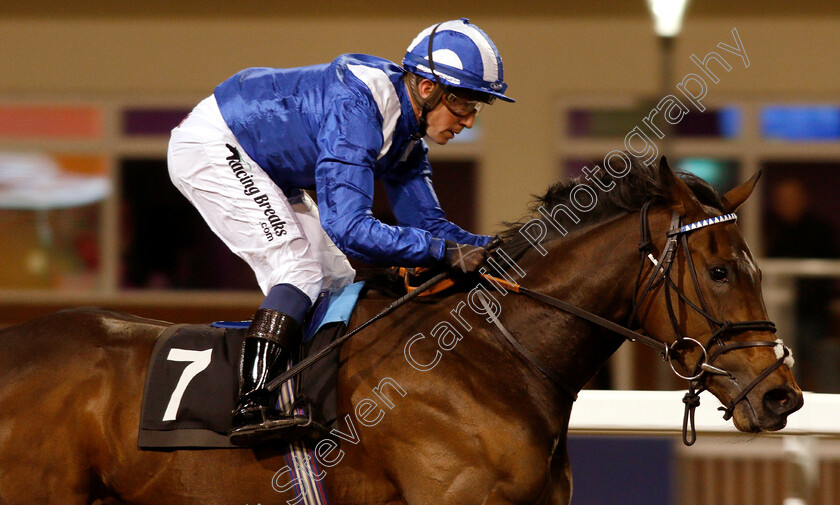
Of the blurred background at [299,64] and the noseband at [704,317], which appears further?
the blurred background at [299,64]

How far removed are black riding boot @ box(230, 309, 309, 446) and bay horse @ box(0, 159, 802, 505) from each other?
5.6 inches

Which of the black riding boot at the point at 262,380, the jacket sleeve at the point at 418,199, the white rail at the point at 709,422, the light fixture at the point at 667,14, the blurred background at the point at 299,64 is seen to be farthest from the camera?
the blurred background at the point at 299,64

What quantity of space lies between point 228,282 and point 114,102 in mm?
1682

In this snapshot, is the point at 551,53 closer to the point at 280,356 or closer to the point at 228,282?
the point at 228,282

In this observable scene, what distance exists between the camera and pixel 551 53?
22.2 ft

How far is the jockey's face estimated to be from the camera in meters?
2.75

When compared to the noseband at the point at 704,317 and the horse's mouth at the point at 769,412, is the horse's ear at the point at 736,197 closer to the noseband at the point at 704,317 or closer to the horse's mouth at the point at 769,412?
the noseband at the point at 704,317

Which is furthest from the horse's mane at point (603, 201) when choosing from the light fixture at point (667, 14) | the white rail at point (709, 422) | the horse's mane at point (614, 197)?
the light fixture at point (667, 14)

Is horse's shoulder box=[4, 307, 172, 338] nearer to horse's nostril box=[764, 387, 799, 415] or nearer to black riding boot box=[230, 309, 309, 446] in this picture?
black riding boot box=[230, 309, 309, 446]

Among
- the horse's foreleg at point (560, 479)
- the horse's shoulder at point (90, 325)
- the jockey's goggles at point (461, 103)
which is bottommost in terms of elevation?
the horse's shoulder at point (90, 325)

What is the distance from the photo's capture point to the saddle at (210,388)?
2572 mm

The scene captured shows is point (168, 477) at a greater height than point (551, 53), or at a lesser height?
lesser

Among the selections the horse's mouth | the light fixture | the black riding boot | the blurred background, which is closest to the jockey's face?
the black riding boot

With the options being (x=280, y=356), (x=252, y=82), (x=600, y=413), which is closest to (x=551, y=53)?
(x=600, y=413)
